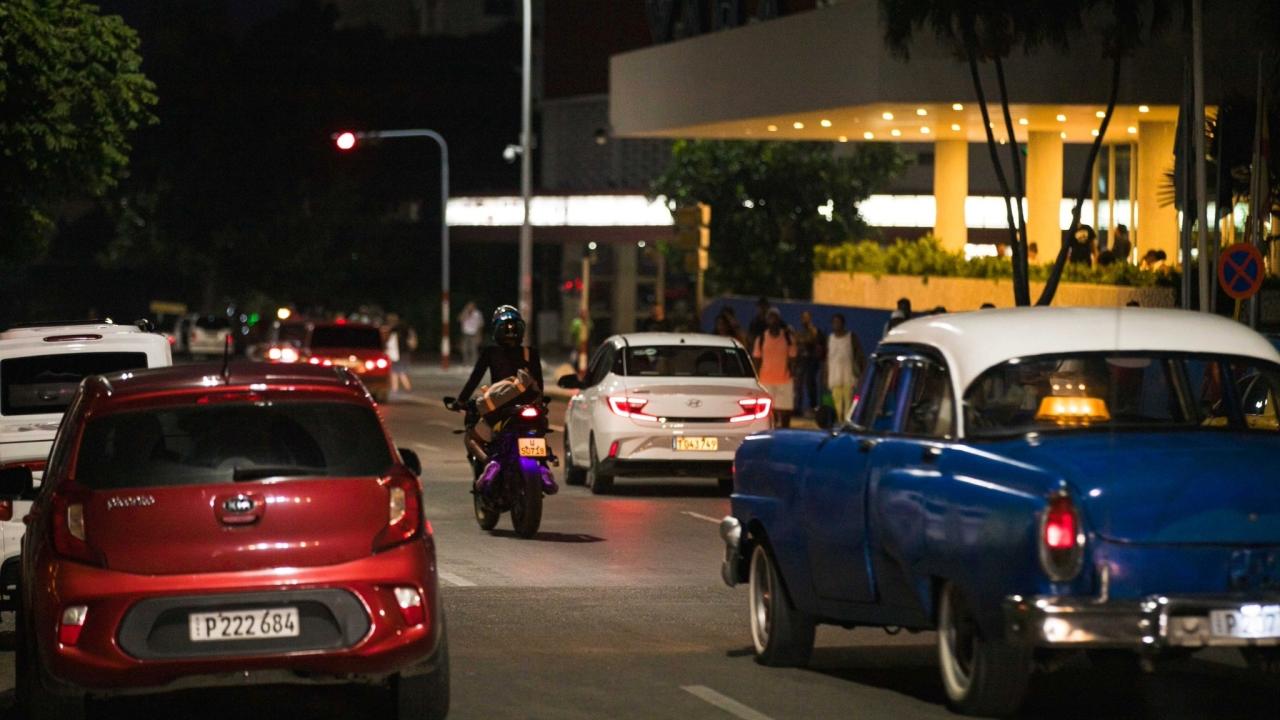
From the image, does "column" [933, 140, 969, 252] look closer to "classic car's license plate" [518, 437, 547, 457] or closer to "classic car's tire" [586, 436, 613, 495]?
"classic car's tire" [586, 436, 613, 495]

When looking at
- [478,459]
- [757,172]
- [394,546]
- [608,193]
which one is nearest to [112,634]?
[394,546]

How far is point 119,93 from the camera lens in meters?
30.9

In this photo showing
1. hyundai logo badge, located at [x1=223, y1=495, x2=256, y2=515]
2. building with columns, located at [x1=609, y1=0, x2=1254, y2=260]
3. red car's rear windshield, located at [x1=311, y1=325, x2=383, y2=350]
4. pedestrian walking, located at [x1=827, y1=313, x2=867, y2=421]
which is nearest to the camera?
hyundai logo badge, located at [x1=223, y1=495, x2=256, y2=515]

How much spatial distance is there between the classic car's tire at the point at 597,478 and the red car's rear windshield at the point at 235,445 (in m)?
13.4

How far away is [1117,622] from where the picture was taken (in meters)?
8.63

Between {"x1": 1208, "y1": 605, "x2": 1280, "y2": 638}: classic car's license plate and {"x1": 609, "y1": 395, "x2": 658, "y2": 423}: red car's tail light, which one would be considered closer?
{"x1": 1208, "y1": 605, "x2": 1280, "y2": 638}: classic car's license plate

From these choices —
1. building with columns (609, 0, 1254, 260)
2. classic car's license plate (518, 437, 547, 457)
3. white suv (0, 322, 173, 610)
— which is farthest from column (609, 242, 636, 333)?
white suv (0, 322, 173, 610)

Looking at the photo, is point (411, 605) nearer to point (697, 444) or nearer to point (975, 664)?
point (975, 664)

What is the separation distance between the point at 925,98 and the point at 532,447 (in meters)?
17.5

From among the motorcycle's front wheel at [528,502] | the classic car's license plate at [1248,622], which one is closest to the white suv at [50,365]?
the motorcycle's front wheel at [528,502]

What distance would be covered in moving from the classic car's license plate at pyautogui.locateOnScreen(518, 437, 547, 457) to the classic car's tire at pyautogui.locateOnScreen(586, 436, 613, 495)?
4.75 m

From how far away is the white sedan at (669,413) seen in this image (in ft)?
74.2

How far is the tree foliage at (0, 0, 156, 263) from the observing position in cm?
2870

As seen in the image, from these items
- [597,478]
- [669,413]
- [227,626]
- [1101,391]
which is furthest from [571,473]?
[227,626]
